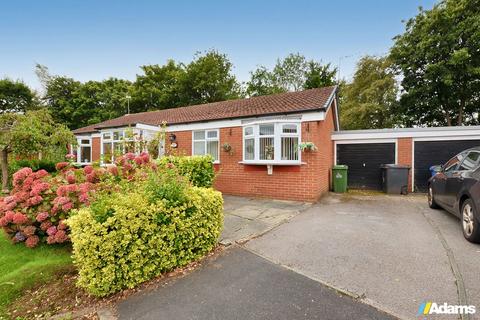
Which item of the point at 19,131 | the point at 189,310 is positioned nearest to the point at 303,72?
the point at 19,131

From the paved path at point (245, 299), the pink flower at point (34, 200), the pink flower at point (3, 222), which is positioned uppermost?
the pink flower at point (34, 200)

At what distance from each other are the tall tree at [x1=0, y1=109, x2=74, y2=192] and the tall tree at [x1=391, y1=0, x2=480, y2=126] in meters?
21.7

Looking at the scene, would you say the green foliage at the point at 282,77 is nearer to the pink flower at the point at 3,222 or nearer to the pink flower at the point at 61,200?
the pink flower at the point at 61,200

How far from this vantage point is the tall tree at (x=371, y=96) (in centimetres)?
1786

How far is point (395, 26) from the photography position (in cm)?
1634

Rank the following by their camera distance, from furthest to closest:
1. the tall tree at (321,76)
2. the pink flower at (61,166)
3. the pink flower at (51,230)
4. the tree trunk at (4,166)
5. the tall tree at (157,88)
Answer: the tall tree at (157,88)
the tall tree at (321,76)
the tree trunk at (4,166)
the pink flower at (61,166)
the pink flower at (51,230)

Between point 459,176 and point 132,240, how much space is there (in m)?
5.81

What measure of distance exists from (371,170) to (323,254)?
7.79 metres

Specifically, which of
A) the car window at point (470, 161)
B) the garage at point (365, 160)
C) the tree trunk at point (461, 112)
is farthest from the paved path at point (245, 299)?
the tree trunk at point (461, 112)

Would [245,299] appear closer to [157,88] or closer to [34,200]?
[34,200]

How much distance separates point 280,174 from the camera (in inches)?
301

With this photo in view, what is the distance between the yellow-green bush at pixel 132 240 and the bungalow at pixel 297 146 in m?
3.90

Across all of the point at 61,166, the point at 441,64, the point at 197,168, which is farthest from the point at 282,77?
the point at 61,166

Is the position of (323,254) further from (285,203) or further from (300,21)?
(300,21)
